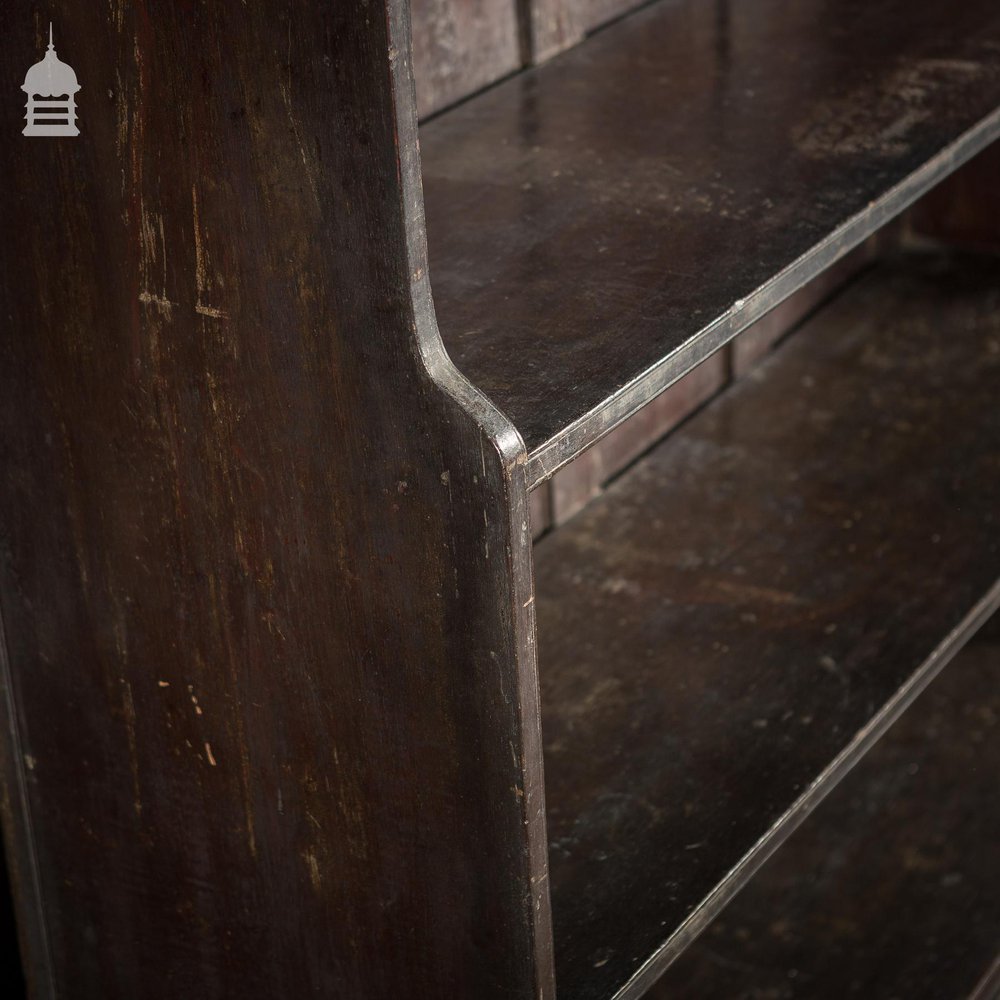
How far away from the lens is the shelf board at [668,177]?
1014mm

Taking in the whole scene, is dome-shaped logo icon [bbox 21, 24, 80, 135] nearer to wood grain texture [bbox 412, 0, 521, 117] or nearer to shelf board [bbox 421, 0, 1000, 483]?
shelf board [bbox 421, 0, 1000, 483]

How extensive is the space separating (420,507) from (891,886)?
122 centimetres

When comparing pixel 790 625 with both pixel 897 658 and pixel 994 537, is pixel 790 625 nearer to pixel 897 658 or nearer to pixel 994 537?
pixel 897 658

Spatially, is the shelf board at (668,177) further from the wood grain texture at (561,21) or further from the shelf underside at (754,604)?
the shelf underside at (754,604)

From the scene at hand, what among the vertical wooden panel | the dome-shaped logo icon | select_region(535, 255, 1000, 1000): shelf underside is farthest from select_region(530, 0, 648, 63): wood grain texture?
the vertical wooden panel

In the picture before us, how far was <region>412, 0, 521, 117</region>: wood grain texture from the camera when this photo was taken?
4.66ft

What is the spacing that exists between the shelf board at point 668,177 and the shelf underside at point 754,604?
0.43m

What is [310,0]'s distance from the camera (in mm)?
801

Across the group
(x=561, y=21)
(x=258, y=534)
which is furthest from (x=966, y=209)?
(x=258, y=534)

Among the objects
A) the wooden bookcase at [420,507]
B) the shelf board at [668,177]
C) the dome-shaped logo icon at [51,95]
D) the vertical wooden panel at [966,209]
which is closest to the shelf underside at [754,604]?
the wooden bookcase at [420,507]

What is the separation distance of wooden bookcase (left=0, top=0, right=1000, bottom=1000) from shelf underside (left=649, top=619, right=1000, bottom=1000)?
0.47 metres

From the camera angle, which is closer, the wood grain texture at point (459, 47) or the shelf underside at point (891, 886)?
the wood grain texture at point (459, 47)

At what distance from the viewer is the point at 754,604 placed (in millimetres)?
1566

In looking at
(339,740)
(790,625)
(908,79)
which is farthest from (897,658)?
(339,740)
